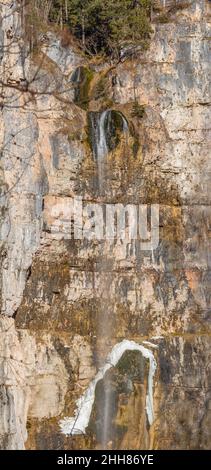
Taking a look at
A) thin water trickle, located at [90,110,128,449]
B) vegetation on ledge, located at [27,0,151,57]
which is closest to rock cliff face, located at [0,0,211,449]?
thin water trickle, located at [90,110,128,449]

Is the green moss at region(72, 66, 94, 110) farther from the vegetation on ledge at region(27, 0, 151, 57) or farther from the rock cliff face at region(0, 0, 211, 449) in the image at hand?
the vegetation on ledge at region(27, 0, 151, 57)

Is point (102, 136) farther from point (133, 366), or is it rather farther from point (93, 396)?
point (93, 396)

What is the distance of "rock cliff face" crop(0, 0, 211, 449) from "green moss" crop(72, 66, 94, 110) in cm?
3

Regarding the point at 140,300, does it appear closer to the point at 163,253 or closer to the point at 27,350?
the point at 163,253

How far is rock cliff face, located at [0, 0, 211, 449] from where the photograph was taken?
832 inches

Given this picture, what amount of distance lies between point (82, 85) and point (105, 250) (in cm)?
474

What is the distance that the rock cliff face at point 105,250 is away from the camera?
21.1m

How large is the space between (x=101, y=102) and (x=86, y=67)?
1.15m

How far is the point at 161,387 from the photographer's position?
22.1 metres

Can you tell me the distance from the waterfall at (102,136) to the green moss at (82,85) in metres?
0.65

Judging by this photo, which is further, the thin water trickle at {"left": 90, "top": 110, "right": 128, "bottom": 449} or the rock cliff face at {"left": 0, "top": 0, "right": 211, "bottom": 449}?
the thin water trickle at {"left": 90, "top": 110, "right": 128, "bottom": 449}

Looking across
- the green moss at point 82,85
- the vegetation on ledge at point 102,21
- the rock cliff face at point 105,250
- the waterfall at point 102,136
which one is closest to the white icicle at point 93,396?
the rock cliff face at point 105,250

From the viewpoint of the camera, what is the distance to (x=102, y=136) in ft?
75.8

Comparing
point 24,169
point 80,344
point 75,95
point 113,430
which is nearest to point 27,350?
point 80,344
